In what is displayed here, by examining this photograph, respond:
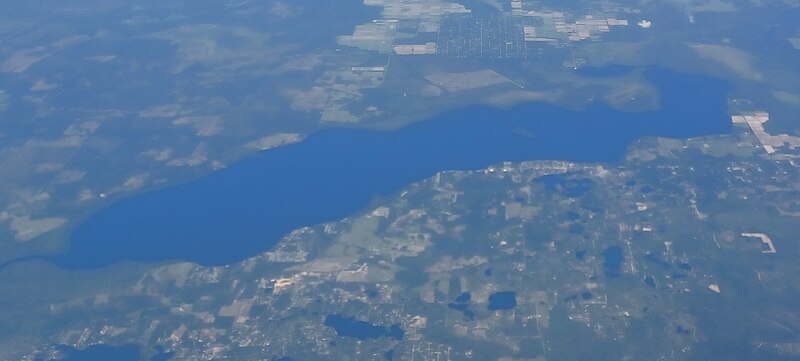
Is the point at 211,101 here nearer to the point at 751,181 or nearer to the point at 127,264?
the point at 127,264

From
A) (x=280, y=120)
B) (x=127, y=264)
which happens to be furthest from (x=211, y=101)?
(x=127, y=264)

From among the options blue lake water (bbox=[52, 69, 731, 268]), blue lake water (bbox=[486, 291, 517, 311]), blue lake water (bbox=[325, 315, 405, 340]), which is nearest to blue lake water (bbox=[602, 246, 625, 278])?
blue lake water (bbox=[486, 291, 517, 311])

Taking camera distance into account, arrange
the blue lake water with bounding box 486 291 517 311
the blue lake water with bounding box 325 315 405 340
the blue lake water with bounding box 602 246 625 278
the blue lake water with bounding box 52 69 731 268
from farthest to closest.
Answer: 1. the blue lake water with bounding box 52 69 731 268
2. the blue lake water with bounding box 602 246 625 278
3. the blue lake water with bounding box 486 291 517 311
4. the blue lake water with bounding box 325 315 405 340

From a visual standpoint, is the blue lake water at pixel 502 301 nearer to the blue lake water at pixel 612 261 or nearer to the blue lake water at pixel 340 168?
the blue lake water at pixel 612 261

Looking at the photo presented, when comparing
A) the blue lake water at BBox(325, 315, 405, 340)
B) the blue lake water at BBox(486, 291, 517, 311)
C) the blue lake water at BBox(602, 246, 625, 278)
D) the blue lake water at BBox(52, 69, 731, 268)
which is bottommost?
the blue lake water at BBox(325, 315, 405, 340)

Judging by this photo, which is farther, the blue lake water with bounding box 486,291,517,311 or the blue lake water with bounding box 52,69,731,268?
the blue lake water with bounding box 52,69,731,268

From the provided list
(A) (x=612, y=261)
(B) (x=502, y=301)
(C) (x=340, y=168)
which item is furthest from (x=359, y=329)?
(A) (x=612, y=261)

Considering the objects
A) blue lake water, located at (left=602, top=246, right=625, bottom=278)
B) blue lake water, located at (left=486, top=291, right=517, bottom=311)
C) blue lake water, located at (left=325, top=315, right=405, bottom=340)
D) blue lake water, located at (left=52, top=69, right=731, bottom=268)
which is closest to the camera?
blue lake water, located at (left=325, top=315, right=405, bottom=340)

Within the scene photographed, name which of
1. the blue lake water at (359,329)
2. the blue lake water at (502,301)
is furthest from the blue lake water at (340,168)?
the blue lake water at (502,301)

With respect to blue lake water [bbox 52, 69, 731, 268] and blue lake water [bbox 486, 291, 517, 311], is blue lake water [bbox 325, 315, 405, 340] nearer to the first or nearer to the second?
blue lake water [bbox 486, 291, 517, 311]
